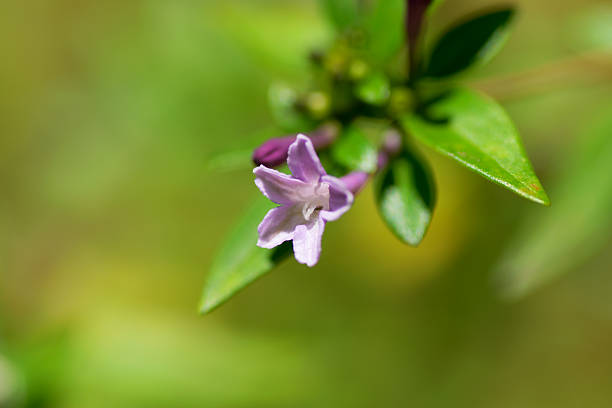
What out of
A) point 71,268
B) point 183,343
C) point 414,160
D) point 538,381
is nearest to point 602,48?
point 414,160

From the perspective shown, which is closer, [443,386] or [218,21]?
[218,21]

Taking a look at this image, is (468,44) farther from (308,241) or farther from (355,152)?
(308,241)

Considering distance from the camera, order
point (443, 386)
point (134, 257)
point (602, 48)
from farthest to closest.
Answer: point (134, 257)
point (443, 386)
point (602, 48)

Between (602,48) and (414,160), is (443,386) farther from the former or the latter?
(414,160)

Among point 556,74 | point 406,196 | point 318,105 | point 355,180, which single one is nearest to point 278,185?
point 355,180

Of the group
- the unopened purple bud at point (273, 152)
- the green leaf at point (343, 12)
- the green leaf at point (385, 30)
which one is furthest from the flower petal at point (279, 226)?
the green leaf at point (343, 12)

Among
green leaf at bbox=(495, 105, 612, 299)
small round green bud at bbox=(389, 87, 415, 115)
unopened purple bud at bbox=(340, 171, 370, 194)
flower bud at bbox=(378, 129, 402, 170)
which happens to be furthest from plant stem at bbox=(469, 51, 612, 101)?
unopened purple bud at bbox=(340, 171, 370, 194)
